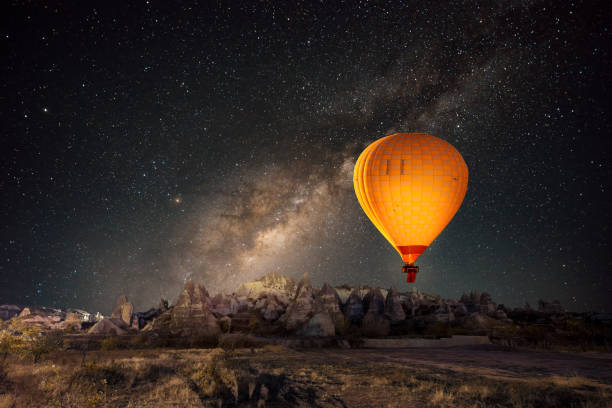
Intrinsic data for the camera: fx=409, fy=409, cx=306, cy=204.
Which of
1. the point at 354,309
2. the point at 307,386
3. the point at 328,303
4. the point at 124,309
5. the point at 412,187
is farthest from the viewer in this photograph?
the point at 124,309

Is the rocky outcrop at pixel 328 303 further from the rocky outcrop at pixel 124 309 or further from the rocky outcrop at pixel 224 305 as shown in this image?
the rocky outcrop at pixel 124 309

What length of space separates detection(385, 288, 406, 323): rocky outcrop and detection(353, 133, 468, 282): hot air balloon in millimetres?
55153

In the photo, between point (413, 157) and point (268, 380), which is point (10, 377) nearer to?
point (268, 380)

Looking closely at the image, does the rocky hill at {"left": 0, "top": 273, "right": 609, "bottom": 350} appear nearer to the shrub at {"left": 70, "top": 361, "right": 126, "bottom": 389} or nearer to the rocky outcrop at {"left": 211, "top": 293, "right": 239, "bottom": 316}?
the rocky outcrop at {"left": 211, "top": 293, "right": 239, "bottom": 316}

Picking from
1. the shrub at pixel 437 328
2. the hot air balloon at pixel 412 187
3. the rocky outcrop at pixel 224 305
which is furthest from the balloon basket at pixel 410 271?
the rocky outcrop at pixel 224 305

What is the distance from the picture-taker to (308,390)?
50.6 ft

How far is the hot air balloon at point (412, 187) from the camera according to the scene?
81.4 ft

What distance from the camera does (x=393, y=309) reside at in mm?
79875

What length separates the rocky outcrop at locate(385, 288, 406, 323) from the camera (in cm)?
7778

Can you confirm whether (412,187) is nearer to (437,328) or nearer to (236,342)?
(236,342)

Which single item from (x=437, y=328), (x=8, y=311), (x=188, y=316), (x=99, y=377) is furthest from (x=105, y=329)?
(x=8, y=311)

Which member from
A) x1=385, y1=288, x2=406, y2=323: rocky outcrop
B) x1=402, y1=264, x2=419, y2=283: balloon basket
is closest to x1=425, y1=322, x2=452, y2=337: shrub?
x1=385, y1=288, x2=406, y2=323: rocky outcrop

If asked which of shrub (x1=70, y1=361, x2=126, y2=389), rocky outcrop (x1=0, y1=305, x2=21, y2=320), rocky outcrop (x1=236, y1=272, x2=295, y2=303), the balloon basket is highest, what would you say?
rocky outcrop (x1=236, y1=272, x2=295, y2=303)

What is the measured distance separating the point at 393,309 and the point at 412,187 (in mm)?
60206
